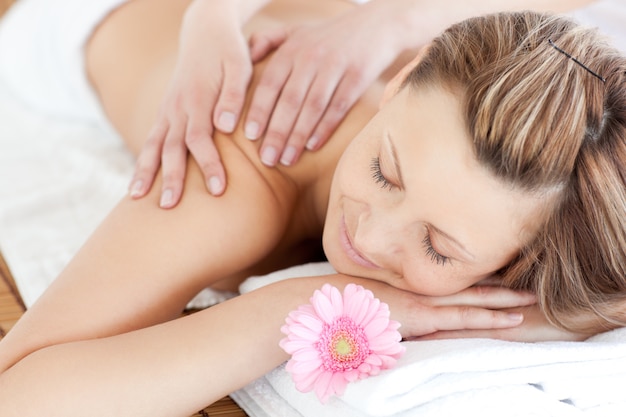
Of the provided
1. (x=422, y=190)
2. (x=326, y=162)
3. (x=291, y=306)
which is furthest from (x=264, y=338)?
(x=326, y=162)

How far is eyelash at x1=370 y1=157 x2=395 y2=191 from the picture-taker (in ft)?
3.88

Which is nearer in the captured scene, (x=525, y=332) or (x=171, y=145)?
(x=525, y=332)

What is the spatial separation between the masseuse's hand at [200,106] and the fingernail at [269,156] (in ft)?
0.27

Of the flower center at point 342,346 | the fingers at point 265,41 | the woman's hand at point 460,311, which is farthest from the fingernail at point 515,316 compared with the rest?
the fingers at point 265,41

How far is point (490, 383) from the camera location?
1088 millimetres

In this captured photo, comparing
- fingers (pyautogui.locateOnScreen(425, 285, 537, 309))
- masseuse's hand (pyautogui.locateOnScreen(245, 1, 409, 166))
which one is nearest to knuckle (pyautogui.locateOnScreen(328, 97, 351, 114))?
masseuse's hand (pyautogui.locateOnScreen(245, 1, 409, 166))

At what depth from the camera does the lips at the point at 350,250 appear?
125 centimetres

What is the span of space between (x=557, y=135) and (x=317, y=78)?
562 millimetres

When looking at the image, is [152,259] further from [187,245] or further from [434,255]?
[434,255]

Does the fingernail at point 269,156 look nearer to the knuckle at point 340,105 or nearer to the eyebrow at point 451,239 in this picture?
the knuckle at point 340,105

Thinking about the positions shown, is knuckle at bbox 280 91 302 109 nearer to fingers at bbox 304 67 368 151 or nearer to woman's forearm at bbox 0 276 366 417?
fingers at bbox 304 67 368 151

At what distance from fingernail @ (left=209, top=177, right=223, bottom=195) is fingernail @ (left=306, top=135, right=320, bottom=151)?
0.65 ft

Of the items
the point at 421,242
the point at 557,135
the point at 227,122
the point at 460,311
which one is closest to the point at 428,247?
the point at 421,242

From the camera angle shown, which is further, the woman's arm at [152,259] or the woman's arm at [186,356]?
the woman's arm at [152,259]
